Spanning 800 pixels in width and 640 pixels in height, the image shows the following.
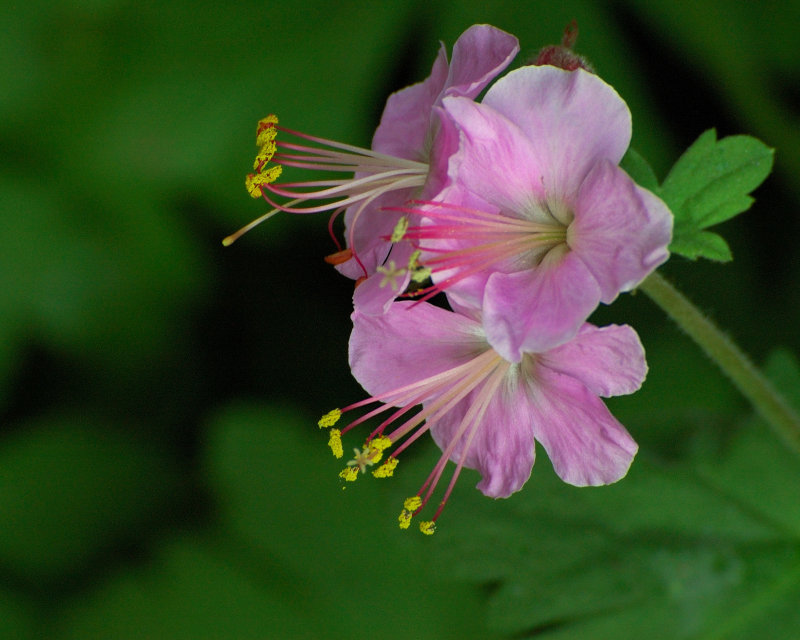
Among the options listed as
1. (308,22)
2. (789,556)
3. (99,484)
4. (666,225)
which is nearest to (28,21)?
(308,22)

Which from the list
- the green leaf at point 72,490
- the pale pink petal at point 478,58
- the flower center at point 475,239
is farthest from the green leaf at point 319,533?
the pale pink petal at point 478,58

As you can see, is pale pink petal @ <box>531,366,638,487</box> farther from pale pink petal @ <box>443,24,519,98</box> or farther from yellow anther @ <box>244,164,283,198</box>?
yellow anther @ <box>244,164,283,198</box>

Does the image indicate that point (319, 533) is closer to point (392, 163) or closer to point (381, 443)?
point (381, 443)

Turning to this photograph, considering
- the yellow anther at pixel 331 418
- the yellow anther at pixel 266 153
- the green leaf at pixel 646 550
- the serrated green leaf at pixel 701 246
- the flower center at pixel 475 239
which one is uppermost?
the serrated green leaf at pixel 701 246

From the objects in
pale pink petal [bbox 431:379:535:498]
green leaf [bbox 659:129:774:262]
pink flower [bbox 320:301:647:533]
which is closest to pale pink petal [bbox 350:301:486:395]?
pink flower [bbox 320:301:647:533]

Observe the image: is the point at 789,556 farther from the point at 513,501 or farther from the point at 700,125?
the point at 700,125

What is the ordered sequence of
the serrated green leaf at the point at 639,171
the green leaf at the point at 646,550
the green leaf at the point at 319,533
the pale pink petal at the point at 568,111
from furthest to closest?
1. the green leaf at the point at 319,533
2. the green leaf at the point at 646,550
3. the serrated green leaf at the point at 639,171
4. the pale pink petal at the point at 568,111

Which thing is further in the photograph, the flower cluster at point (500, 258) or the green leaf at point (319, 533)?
the green leaf at point (319, 533)

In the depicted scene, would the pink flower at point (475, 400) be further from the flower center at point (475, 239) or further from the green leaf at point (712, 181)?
the green leaf at point (712, 181)
